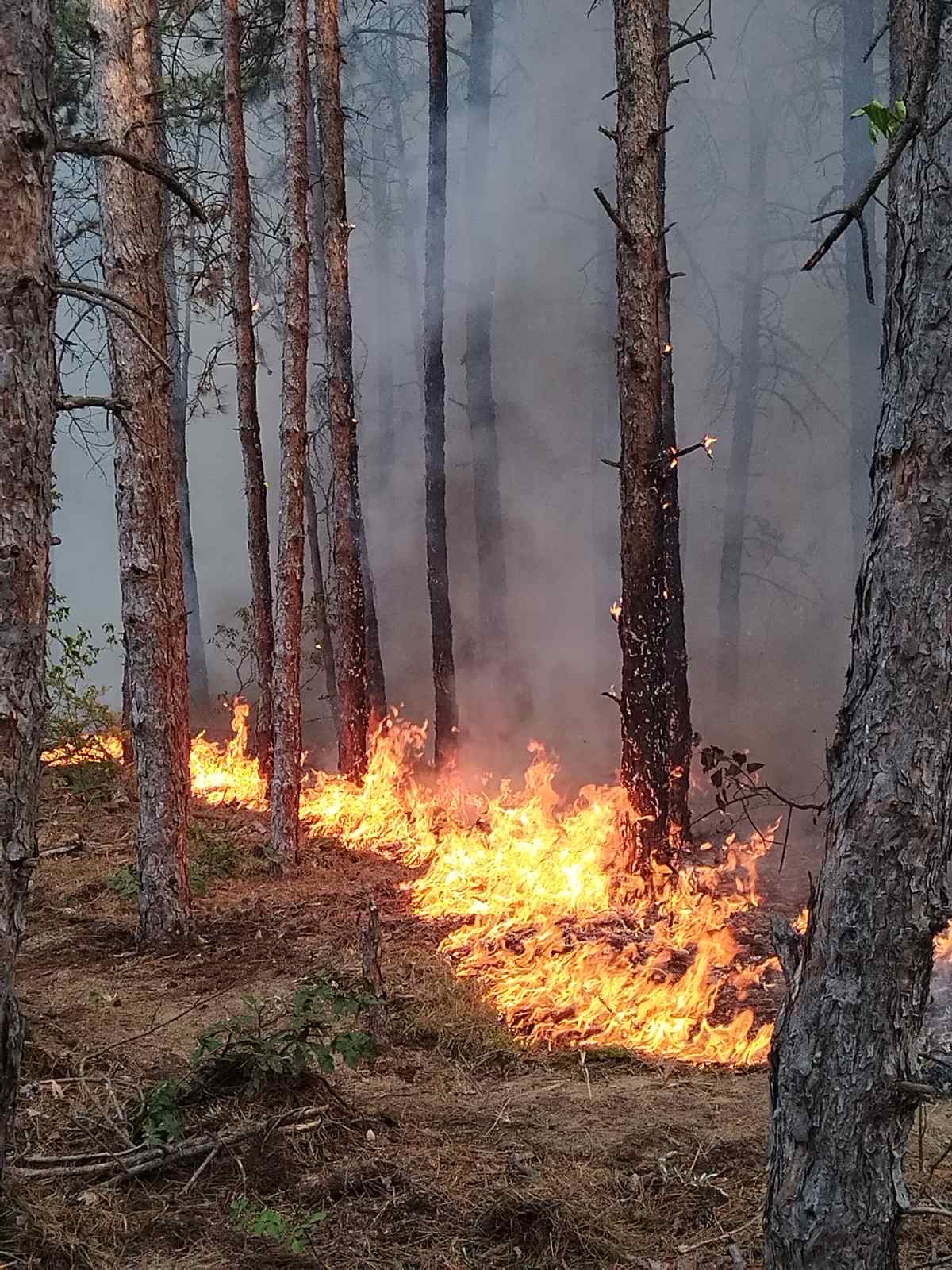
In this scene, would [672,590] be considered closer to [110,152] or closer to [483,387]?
[110,152]

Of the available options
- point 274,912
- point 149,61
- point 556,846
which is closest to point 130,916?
point 274,912

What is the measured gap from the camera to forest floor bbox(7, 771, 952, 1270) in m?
3.65

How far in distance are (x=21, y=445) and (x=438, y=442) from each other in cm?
1247

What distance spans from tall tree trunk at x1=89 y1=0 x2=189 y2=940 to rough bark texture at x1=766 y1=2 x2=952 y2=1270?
491 cm

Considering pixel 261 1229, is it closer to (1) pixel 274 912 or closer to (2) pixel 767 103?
(1) pixel 274 912

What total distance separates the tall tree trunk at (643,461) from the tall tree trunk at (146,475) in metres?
3.48

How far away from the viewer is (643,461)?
8.62m

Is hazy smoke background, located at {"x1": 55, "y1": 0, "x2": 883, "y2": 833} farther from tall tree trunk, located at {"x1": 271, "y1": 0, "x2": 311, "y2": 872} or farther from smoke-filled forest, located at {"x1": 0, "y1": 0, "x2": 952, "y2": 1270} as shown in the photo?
tall tree trunk, located at {"x1": 271, "y1": 0, "x2": 311, "y2": 872}

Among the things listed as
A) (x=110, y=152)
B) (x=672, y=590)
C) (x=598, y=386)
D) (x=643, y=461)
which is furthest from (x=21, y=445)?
(x=598, y=386)

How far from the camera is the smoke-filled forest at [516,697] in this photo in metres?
2.95

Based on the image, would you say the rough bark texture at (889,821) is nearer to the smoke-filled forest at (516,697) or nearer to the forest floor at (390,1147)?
the smoke-filled forest at (516,697)

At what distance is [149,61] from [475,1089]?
255 inches

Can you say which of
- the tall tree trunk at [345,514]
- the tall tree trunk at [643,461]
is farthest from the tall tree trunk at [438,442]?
the tall tree trunk at [643,461]

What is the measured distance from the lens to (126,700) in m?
14.6
